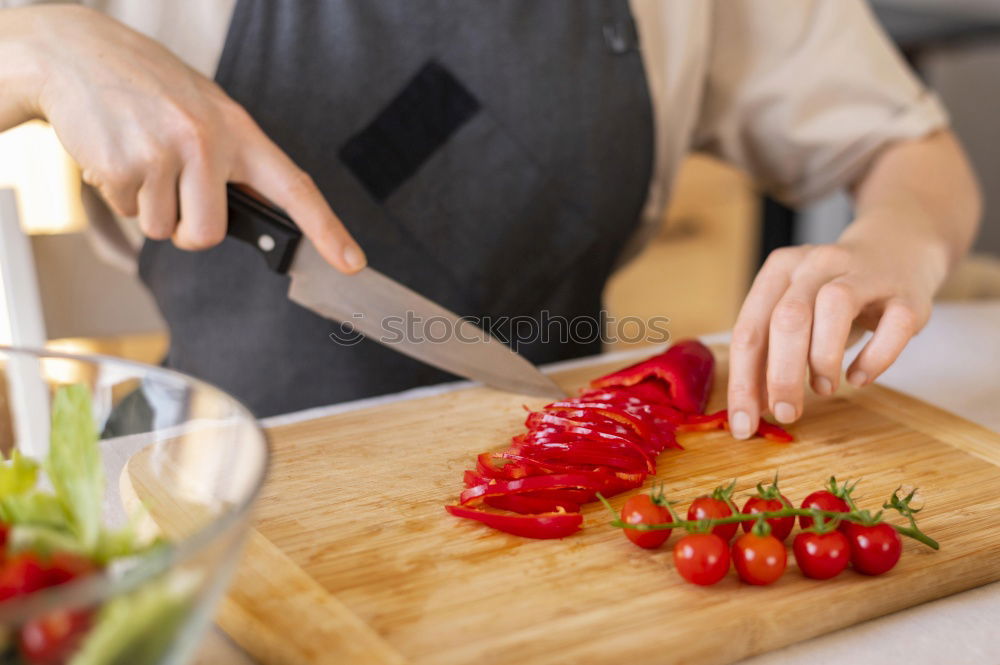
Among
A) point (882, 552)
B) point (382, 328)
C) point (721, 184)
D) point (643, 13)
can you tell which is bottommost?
point (721, 184)

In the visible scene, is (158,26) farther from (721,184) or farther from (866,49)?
(721,184)

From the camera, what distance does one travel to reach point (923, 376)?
1.44m

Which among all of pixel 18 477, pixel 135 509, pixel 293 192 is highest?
pixel 293 192

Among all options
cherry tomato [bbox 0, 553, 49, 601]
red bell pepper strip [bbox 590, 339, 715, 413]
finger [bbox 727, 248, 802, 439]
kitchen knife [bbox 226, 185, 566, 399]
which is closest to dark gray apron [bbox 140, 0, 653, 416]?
kitchen knife [bbox 226, 185, 566, 399]

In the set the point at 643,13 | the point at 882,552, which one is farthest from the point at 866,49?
the point at 882,552

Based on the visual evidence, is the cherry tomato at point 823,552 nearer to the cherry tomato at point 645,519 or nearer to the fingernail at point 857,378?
the cherry tomato at point 645,519

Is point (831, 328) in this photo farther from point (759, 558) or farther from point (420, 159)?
point (420, 159)

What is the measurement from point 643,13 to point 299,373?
0.76 metres

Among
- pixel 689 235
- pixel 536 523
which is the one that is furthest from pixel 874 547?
pixel 689 235

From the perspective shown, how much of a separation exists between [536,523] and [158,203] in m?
0.52

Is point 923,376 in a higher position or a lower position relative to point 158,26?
lower

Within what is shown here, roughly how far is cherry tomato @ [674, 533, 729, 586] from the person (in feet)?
1.11

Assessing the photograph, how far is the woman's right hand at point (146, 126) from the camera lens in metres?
1.02

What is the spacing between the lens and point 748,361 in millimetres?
1122
